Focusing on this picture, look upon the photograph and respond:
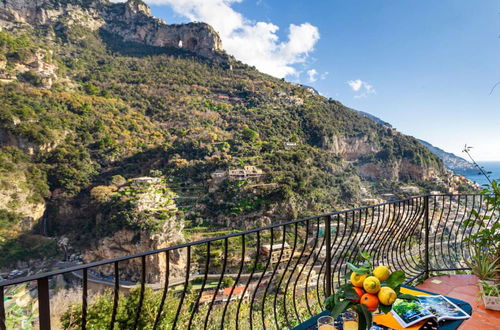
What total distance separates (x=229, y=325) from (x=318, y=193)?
25007mm

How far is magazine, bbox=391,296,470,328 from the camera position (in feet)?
3.30

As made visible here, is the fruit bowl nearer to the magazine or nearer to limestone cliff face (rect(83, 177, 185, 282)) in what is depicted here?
the magazine

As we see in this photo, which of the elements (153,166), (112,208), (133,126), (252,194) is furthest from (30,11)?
(252,194)

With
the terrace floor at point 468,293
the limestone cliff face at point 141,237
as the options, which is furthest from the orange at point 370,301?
the limestone cliff face at point 141,237

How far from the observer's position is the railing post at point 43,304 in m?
0.79

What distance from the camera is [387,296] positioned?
0.66 meters

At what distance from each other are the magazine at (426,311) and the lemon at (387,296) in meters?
0.50

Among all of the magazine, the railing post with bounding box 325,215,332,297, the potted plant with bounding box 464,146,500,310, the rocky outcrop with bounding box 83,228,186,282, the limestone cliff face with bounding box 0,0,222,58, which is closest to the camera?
the magazine

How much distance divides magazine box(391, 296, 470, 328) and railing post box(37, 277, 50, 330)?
1387 millimetres

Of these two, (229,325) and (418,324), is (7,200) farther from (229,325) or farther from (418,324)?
(418,324)

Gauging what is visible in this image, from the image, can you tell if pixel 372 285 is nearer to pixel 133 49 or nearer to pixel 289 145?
pixel 289 145

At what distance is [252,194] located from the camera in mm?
30281

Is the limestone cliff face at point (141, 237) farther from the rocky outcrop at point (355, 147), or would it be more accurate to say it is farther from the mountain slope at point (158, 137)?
the rocky outcrop at point (355, 147)

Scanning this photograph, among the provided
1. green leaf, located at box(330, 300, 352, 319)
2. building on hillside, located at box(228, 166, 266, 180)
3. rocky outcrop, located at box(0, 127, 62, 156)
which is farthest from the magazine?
rocky outcrop, located at box(0, 127, 62, 156)
